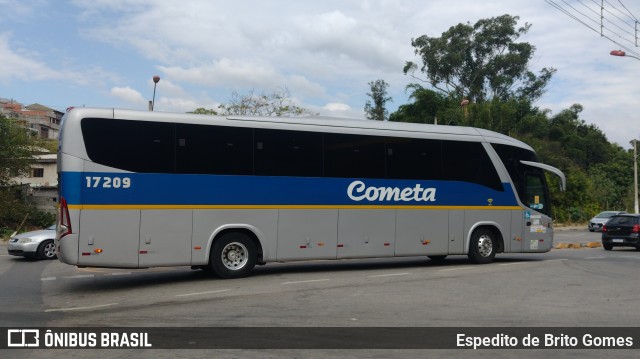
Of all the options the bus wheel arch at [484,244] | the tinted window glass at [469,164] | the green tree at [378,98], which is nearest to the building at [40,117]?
the green tree at [378,98]

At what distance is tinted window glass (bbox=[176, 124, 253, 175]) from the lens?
41.6 ft

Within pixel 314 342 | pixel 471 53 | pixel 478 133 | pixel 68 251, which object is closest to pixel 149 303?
pixel 68 251

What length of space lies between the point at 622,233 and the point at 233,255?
1799 centimetres

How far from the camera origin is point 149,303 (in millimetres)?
10289

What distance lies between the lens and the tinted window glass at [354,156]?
14344mm

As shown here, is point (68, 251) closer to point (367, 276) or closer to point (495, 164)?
point (367, 276)

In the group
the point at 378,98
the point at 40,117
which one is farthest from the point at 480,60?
the point at 40,117

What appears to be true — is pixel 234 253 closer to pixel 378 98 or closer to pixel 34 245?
pixel 34 245

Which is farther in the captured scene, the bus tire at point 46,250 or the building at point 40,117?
the building at point 40,117

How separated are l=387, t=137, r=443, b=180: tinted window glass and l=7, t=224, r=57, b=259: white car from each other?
35.8 ft

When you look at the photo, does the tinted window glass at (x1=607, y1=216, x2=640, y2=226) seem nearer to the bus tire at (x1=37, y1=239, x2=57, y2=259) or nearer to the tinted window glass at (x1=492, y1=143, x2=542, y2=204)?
the tinted window glass at (x1=492, y1=143, x2=542, y2=204)

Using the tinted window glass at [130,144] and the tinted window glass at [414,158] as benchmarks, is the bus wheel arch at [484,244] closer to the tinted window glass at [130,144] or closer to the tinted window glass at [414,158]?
the tinted window glass at [414,158]

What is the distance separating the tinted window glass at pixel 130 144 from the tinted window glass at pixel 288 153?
6.55ft

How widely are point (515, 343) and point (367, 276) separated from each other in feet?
21.8
